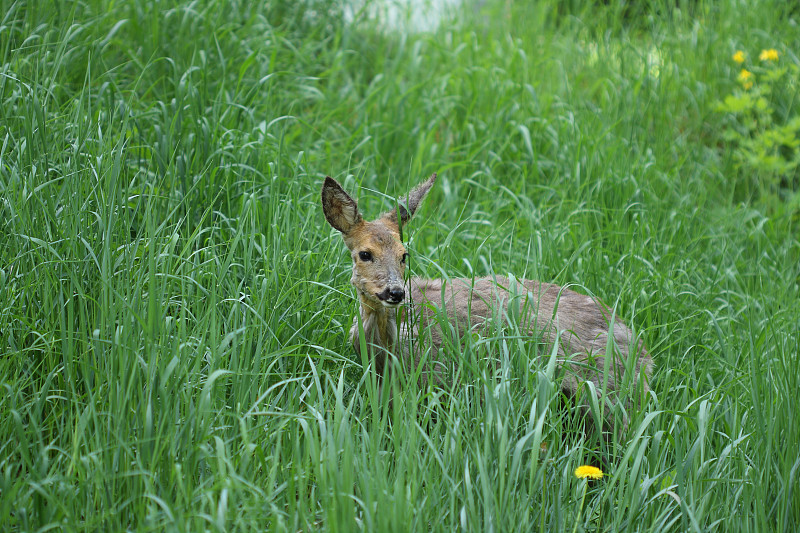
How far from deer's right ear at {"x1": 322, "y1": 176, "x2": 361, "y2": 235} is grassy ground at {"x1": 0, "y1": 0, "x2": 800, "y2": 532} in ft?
0.81

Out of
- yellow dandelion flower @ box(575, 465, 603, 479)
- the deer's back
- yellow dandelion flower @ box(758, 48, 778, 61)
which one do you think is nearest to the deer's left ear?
the deer's back

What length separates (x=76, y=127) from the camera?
3.67 m

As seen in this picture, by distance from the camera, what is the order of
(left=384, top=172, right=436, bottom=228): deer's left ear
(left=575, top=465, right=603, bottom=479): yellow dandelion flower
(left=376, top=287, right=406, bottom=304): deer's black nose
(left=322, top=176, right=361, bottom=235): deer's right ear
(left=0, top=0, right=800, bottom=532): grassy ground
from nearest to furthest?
1. (left=0, top=0, right=800, bottom=532): grassy ground
2. (left=575, top=465, right=603, bottom=479): yellow dandelion flower
3. (left=376, top=287, right=406, bottom=304): deer's black nose
4. (left=322, top=176, right=361, bottom=235): deer's right ear
5. (left=384, top=172, right=436, bottom=228): deer's left ear

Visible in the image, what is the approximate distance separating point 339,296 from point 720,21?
521cm

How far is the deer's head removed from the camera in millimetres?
3410

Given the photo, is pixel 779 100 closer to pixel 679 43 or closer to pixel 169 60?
pixel 679 43

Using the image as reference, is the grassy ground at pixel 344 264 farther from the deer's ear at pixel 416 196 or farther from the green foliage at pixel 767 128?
the deer's ear at pixel 416 196

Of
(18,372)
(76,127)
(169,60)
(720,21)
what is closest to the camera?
(18,372)

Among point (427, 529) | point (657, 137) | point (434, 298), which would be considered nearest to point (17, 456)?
point (427, 529)

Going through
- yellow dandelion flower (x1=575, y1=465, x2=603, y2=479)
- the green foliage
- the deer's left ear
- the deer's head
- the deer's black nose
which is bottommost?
yellow dandelion flower (x1=575, y1=465, x2=603, y2=479)

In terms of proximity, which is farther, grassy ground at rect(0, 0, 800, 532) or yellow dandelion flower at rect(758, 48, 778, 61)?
yellow dandelion flower at rect(758, 48, 778, 61)

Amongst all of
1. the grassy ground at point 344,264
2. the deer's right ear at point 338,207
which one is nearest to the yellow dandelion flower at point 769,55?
the grassy ground at point 344,264

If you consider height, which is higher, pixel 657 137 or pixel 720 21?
pixel 720 21

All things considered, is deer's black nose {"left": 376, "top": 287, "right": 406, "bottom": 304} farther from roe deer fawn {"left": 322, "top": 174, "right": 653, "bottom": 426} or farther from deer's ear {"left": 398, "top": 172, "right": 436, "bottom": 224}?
deer's ear {"left": 398, "top": 172, "right": 436, "bottom": 224}
